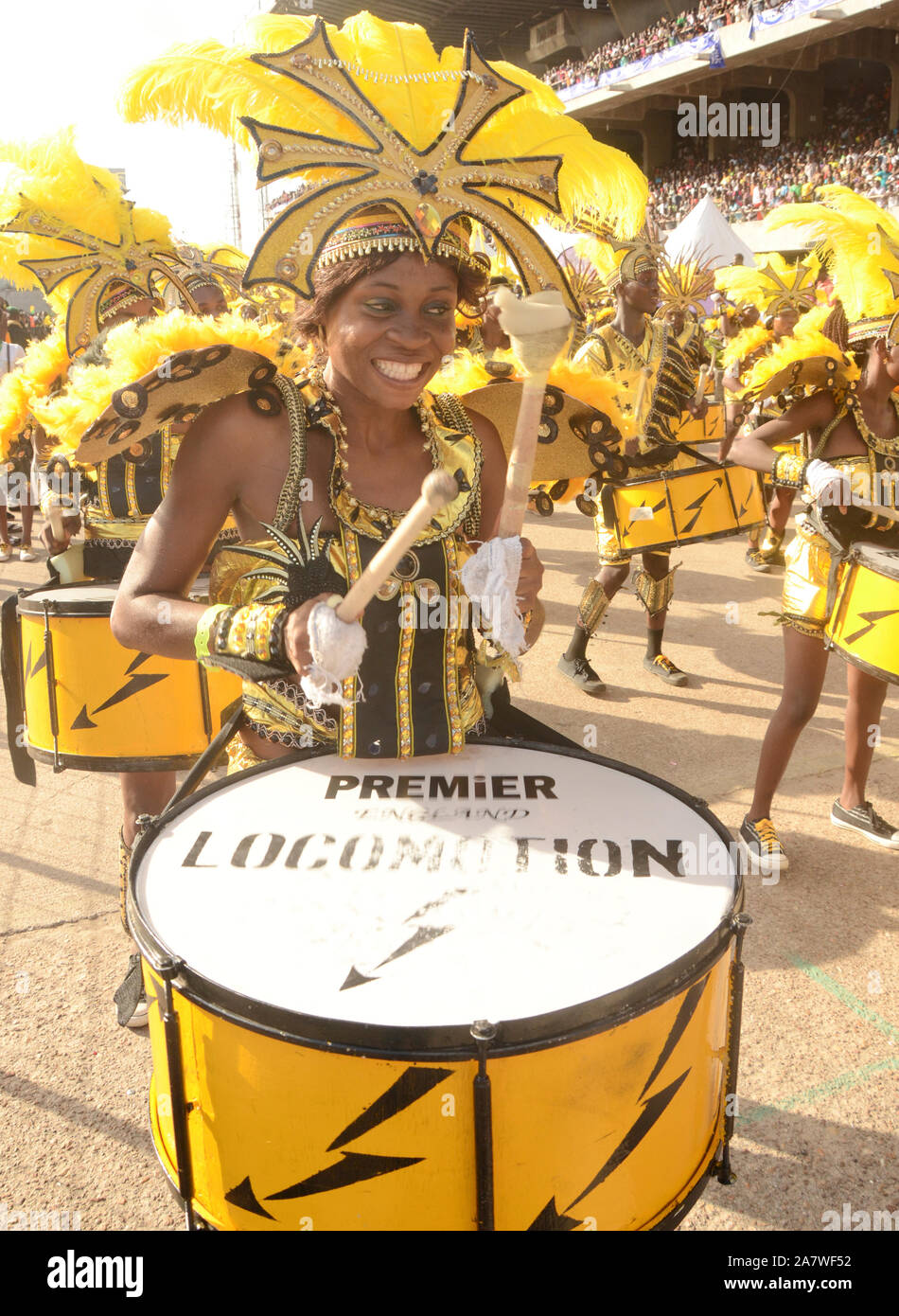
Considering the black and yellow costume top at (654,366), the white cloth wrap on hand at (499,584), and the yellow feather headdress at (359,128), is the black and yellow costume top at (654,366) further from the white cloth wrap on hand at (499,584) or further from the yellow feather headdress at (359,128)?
the white cloth wrap on hand at (499,584)

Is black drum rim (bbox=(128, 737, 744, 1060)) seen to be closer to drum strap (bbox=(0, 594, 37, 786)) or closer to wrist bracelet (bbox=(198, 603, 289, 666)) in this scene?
wrist bracelet (bbox=(198, 603, 289, 666))

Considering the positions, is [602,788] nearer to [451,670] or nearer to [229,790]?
[451,670]

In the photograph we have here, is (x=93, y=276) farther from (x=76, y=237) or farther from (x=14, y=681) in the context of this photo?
(x=14, y=681)

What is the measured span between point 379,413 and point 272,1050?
4.20 ft

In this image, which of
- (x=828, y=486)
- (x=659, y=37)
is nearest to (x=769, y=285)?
(x=828, y=486)

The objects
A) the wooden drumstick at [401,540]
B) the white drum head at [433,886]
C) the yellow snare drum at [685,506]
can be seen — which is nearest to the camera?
the wooden drumstick at [401,540]

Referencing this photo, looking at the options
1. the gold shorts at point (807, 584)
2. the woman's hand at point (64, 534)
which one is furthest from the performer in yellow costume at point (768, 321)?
the woman's hand at point (64, 534)

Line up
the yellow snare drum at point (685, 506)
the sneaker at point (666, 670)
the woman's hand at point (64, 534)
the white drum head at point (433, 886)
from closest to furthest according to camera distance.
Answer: the white drum head at point (433, 886) < the woman's hand at point (64, 534) < the yellow snare drum at point (685, 506) < the sneaker at point (666, 670)

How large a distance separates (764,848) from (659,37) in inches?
1214

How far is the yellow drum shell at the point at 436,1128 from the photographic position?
4.00 ft

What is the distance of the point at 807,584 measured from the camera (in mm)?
3445

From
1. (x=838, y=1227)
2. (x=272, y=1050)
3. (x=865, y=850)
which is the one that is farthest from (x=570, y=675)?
(x=272, y=1050)

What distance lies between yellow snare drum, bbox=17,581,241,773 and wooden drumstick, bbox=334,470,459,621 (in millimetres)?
1487

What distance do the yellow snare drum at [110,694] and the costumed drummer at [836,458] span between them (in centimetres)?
204
